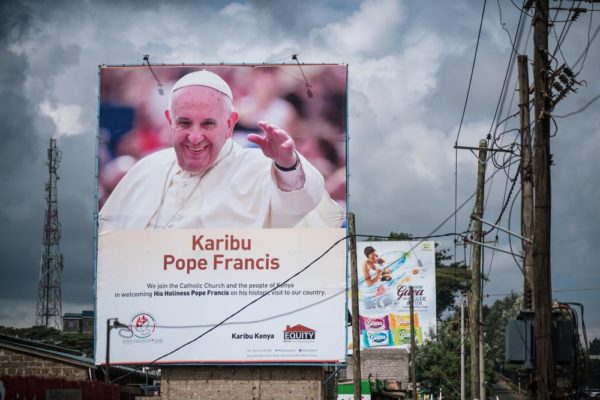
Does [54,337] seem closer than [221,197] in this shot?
No

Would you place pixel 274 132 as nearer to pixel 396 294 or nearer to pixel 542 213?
pixel 542 213

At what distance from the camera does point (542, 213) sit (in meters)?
15.4

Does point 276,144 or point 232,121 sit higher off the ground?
point 232,121

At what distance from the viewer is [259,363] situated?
35562mm

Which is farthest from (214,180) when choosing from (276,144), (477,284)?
(477,284)

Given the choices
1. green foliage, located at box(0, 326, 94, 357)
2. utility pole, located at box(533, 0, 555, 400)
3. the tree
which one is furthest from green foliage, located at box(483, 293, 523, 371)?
utility pole, located at box(533, 0, 555, 400)

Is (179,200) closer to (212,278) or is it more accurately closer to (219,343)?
(212,278)

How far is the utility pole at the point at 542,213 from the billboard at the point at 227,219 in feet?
65.1

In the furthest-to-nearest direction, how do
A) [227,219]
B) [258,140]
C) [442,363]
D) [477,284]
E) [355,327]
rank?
[442,363] < [258,140] < [227,219] < [355,327] < [477,284]

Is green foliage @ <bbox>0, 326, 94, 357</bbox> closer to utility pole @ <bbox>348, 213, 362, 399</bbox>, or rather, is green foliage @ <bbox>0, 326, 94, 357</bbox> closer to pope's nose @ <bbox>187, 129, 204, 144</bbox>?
pope's nose @ <bbox>187, 129, 204, 144</bbox>

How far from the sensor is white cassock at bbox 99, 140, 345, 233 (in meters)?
35.8

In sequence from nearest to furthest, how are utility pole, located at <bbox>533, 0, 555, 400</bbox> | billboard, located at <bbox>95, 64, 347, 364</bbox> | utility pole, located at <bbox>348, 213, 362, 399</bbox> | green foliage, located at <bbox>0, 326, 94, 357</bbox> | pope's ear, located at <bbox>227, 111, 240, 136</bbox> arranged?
utility pole, located at <bbox>533, 0, 555, 400</bbox>, utility pole, located at <bbox>348, 213, 362, 399</bbox>, billboard, located at <bbox>95, 64, 347, 364</bbox>, pope's ear, located at <bbox>227, 111, 240, 136</bbox>, green foliage, located at <bbox>0, 326, 94, 357</bbox>

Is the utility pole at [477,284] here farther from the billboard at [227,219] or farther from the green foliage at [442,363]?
the green foliage at [442,363]

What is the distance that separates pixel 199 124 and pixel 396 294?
25.3 meters
